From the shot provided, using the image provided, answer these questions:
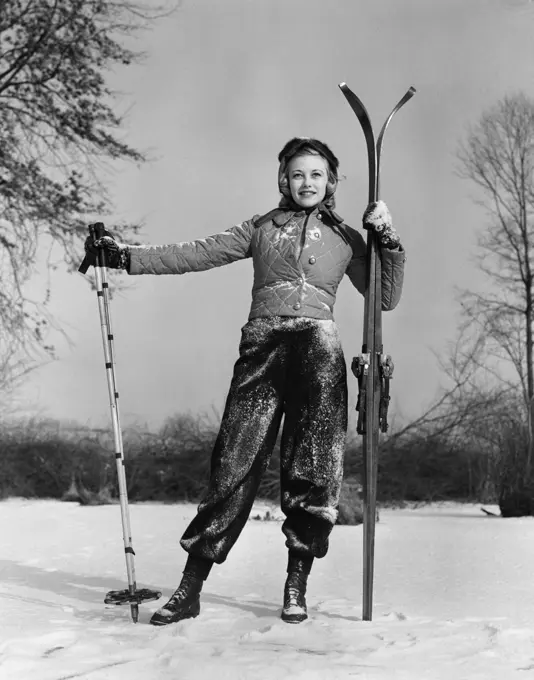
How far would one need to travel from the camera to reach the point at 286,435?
9.45 feet

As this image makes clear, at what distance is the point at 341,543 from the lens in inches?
174

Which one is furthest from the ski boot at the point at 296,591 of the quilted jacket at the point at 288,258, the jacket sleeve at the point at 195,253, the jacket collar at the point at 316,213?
the jacket collar at the point at 316,213

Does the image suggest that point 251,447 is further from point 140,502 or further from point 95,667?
point 140,502

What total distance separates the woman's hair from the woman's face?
0.02 metres

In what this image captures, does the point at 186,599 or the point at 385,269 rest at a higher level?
the point at 385,269

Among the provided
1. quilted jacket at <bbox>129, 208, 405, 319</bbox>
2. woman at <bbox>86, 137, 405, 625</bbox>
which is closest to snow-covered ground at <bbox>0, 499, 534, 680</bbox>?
woman at <bbox>86, 137, 405, 625</bbox>

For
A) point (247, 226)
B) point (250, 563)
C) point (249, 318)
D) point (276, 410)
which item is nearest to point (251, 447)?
point (276, 410)

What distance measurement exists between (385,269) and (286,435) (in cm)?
67

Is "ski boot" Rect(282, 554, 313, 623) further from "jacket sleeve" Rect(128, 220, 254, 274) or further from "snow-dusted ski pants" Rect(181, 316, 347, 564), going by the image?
"jacket sleeve" Rect(128, 220, 254, 274)

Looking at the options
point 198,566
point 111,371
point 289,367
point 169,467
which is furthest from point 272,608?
point 169,467

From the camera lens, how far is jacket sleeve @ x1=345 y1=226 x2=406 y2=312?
290cm

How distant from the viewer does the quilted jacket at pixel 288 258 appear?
9.41 ft

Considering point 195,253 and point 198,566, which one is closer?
point 198,566

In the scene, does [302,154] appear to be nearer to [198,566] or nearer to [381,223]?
[381,223]
